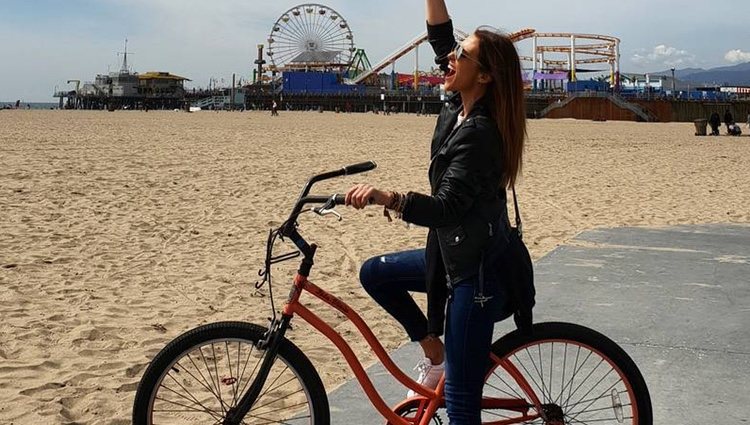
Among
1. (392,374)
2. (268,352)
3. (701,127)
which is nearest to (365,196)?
(268,352)

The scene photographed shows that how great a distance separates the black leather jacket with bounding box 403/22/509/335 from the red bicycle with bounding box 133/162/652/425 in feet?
0.79

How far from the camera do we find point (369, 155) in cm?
2102

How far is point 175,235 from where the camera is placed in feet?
28.4

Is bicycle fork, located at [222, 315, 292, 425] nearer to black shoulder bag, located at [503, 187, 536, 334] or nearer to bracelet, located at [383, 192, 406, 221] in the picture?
bracelet, located at [383, 192, 406, 221]

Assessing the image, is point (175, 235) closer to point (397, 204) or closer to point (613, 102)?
point (397, 204)

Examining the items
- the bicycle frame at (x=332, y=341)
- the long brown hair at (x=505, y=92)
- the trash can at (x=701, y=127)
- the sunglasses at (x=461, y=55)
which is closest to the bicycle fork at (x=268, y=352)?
the bicycle frame at (x=332, y=341)

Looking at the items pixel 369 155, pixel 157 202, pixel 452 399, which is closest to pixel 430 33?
pixel 452 399

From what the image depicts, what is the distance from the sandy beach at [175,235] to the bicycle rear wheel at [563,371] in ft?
4.68

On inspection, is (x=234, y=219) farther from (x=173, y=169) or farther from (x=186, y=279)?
(x=173, y=169)

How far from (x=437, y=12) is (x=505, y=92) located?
27.7 inches

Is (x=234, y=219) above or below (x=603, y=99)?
below

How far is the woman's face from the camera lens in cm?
238

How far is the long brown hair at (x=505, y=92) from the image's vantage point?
2361mm

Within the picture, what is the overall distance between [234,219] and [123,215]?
54.9 inches
